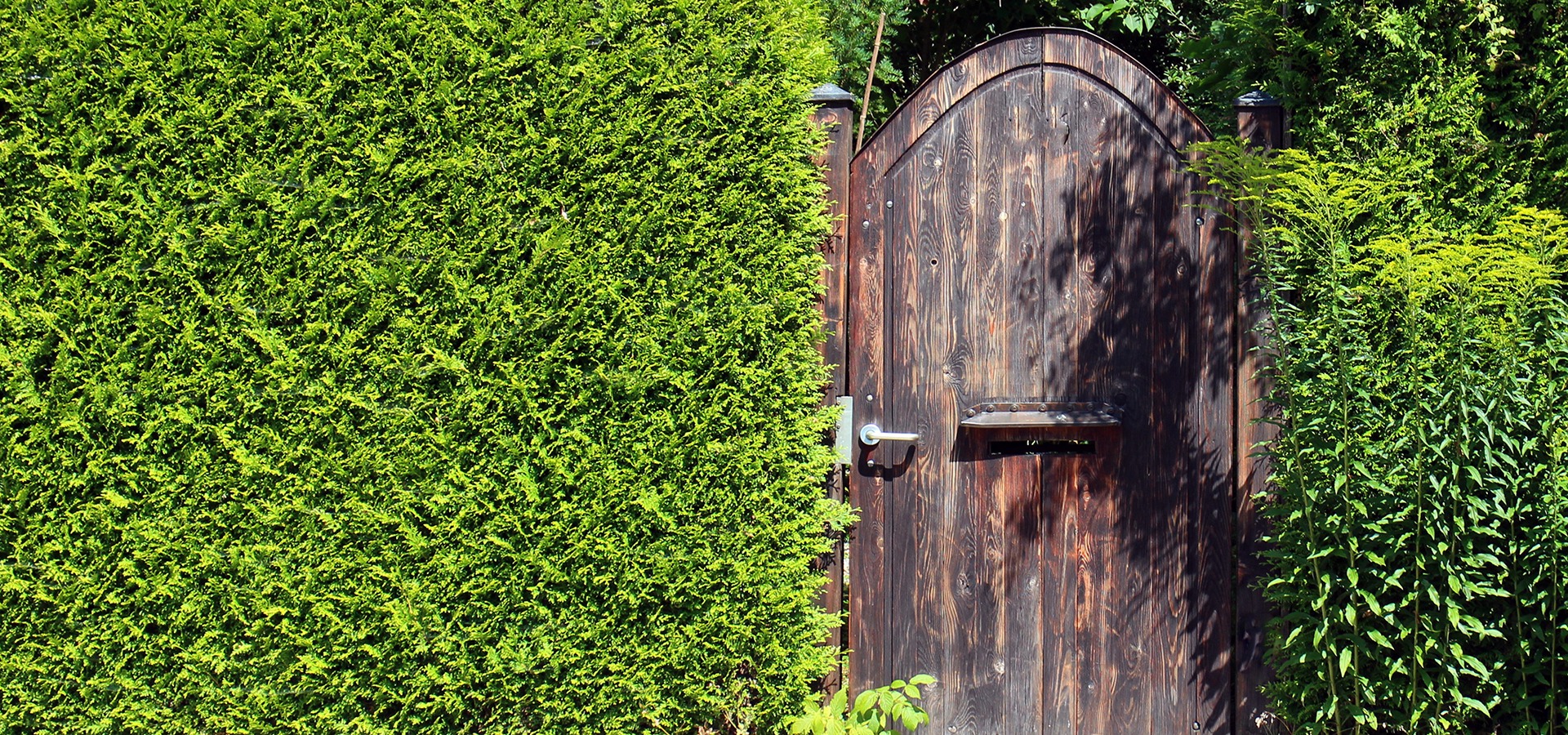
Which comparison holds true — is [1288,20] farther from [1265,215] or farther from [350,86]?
[350,86]

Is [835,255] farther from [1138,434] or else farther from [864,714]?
[864,714]

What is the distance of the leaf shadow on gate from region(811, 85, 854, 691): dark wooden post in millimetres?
594

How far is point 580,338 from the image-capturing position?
2.64 metres

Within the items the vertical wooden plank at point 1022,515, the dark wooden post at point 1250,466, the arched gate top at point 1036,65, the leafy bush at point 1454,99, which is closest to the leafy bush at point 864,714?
the vertical wooden plank at point 1022,515

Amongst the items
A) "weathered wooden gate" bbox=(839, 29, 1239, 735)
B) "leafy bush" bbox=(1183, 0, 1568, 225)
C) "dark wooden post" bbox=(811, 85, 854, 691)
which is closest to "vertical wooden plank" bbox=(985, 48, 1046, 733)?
"weathered wooden gate" bbox=(839, 29, 1239, 735)

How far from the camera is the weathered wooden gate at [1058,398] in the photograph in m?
2.91

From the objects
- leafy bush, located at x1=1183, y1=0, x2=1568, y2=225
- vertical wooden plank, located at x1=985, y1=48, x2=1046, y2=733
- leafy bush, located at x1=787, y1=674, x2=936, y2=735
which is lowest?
leafy bush, located at x1=787, y1=674, x2=936, y2=735

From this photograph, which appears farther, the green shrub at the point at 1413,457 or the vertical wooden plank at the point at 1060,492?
the vertical wooden plank at the point at 1060,492

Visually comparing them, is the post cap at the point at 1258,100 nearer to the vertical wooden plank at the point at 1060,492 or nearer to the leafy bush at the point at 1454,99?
the leafy bush at the point at 1454,99

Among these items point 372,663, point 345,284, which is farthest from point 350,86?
point 372,663

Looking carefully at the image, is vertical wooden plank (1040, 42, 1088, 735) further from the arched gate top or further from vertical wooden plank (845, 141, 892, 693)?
vertical wooden plank (845, 141, 892, 693)

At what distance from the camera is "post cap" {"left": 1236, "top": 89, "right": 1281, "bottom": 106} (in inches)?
113

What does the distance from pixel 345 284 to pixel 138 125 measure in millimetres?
746

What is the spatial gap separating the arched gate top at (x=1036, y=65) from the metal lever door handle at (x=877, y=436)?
844 mm
